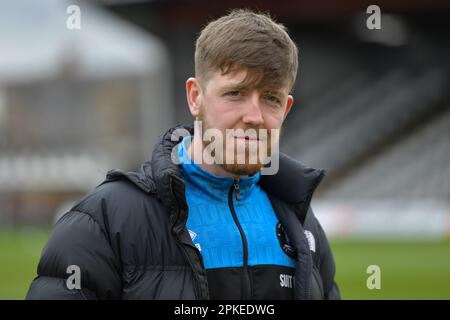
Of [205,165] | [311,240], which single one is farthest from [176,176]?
[311,240]

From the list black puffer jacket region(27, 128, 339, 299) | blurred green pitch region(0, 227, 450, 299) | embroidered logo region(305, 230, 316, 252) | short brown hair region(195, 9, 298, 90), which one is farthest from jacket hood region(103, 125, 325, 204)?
blurred green pitch region(0, 227, 450, 299)

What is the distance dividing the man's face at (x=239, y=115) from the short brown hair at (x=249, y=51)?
3 cm

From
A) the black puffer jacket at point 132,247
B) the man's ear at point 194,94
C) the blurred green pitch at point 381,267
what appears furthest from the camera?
the blurred green pitch at point 381,267

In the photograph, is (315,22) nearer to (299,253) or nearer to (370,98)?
(370,98)

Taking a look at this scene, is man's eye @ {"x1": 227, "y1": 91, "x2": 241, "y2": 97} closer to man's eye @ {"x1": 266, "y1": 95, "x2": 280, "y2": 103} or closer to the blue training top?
man's eye @ {"x1": 266, "y1": 95, "x2": 280, "y2": 103}

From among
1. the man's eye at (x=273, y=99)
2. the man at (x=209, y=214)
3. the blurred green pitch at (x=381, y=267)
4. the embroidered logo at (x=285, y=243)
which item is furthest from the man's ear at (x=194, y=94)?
the blurred green pitch at (x=381, y=267)

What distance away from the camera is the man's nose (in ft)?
7.41

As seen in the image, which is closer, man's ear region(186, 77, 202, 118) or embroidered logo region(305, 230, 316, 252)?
man's ear region(186, 77, 202, 118)

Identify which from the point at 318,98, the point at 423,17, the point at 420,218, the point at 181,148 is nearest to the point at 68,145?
the point at 318,98

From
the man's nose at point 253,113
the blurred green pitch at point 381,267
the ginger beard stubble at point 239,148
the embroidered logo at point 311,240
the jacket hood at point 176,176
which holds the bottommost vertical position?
the blurred green pitch at point 381,267

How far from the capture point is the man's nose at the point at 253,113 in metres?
2.26

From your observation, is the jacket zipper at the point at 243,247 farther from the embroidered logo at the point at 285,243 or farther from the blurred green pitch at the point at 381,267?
the blurred green pitch at the point at 381,267

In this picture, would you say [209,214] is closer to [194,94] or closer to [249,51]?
[194,94]

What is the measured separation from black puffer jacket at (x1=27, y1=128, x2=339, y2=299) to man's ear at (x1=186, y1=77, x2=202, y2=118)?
0.18 meters
